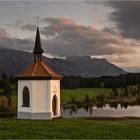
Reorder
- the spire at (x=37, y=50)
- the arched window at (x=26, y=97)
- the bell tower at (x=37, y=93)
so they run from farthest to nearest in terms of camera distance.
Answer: the spire at (x=37, y=50) → the arched window at (x=26, y=97) → the bell tower at (x=37, y=93)

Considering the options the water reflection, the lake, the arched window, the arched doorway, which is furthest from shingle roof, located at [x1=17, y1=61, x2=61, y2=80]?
the water reflection

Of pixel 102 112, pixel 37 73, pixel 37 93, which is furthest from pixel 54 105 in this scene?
pixel 102 112

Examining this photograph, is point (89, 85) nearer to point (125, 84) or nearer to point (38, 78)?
point (125, 84)

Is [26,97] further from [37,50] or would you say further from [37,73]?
[37,50]

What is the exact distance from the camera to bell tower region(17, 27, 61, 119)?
28.8 m

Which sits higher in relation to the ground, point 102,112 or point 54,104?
point 54,104

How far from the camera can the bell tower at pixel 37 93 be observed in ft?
94.5

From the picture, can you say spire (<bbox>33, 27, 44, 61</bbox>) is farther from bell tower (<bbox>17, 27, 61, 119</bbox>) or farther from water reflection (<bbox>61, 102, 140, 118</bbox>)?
water reflection (<bbox>61, 102, 140, 118</bbox>)

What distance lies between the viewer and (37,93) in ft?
94.9

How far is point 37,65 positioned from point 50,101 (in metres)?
3.39

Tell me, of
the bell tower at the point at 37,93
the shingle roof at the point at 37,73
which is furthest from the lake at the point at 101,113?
the shingle roof at the point at 37,73

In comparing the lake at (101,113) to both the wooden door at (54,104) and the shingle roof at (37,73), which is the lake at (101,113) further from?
the shingle roof at (37,73)

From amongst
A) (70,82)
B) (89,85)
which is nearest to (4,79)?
(70,82)

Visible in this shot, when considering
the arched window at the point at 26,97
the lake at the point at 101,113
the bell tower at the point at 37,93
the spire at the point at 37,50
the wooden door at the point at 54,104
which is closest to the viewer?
the bell tower at the point at 37,93
